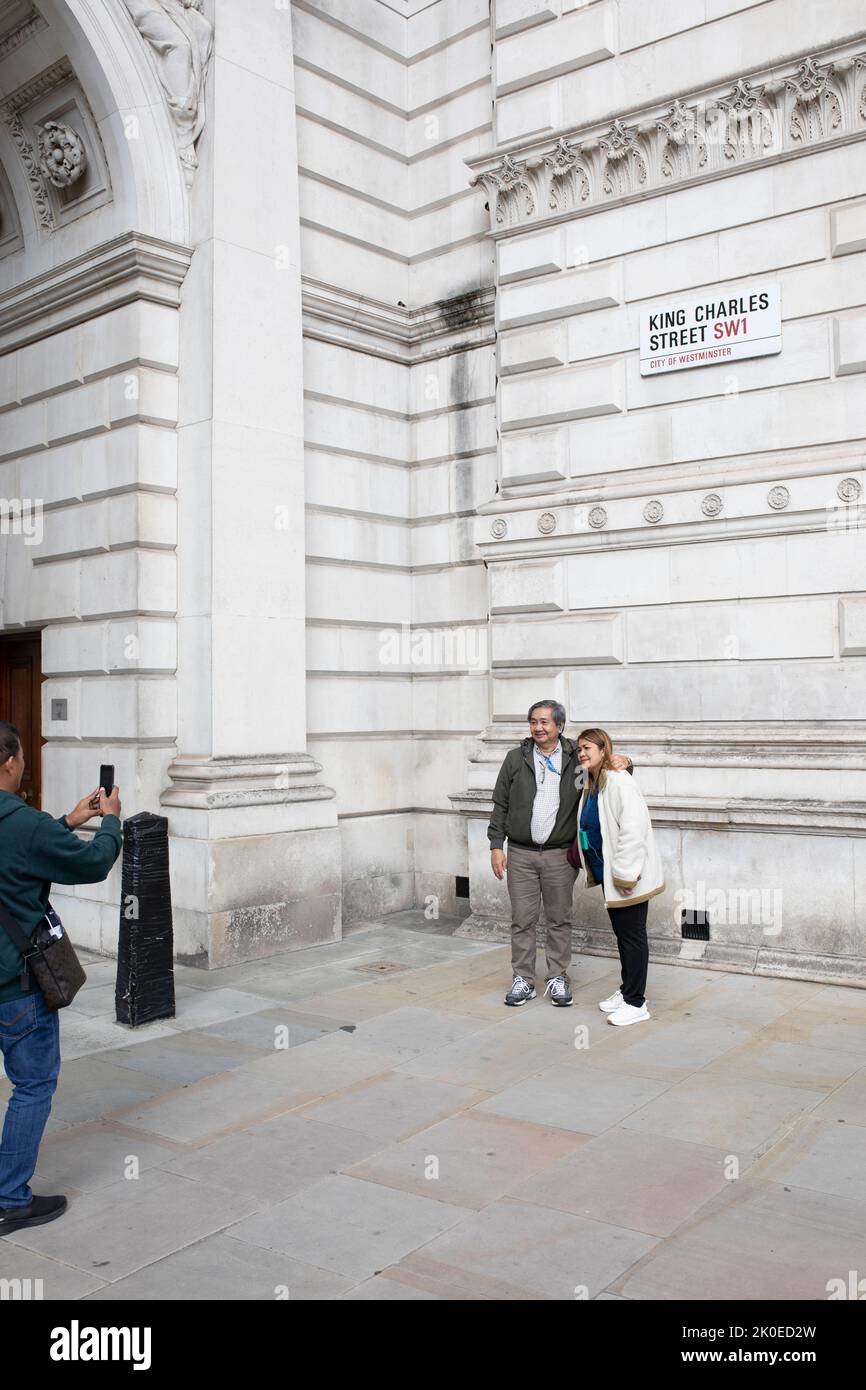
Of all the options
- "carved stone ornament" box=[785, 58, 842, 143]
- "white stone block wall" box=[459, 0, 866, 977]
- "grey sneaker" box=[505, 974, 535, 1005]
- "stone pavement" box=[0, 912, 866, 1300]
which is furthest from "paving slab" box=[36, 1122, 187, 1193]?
"carved stone ornament" box=[785, 58, 842, 143]

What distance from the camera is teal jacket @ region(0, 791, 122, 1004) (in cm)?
466

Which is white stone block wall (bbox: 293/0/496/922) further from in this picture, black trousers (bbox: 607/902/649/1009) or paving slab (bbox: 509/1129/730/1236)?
paving slab (bbox: 509/1129/730/1236)

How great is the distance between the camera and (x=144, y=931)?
7910 mm

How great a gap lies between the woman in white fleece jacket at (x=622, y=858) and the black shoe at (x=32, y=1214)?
13.0 feet

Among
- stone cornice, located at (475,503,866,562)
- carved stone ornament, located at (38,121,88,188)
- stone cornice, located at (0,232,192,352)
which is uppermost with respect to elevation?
carved stone ornament, located at (38,121,88,188)

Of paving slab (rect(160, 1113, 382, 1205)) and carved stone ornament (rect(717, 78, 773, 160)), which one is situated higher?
carved stone ornament (rect(717, 78, 773, 160))

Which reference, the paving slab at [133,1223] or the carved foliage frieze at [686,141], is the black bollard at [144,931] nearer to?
the paving slab at [133,1223]

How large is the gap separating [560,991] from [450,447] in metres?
6.29

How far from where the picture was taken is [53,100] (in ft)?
35.2

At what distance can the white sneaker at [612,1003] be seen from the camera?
786 cm

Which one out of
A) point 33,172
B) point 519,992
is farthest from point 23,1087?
point 33,172

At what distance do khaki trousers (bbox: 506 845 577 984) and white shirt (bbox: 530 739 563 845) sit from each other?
0.51 feet

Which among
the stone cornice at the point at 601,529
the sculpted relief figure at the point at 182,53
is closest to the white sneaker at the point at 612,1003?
the stone cornice at the point at 601,529

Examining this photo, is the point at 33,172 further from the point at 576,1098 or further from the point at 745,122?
the point at 576,1098
